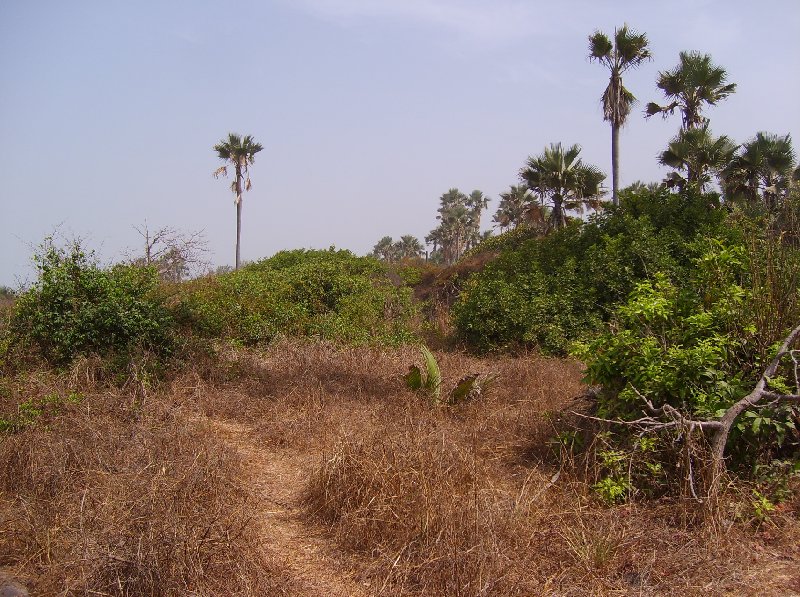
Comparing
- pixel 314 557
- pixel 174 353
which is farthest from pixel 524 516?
pixel 174 353

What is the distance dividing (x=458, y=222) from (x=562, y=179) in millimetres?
34546

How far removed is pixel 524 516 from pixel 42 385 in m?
6.06

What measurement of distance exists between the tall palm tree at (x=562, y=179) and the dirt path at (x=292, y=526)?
16584 millimetres

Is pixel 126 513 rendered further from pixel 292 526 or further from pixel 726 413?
pixel 726 413

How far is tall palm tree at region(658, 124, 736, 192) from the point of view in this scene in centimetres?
1934

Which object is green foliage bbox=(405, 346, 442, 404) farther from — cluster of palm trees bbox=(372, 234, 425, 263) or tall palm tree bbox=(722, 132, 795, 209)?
cluster of palm trees bbox=(372, 234, 425, 263)

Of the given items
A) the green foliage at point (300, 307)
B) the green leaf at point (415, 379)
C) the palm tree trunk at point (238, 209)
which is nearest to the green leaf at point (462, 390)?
the green leaf at point (415, 379)

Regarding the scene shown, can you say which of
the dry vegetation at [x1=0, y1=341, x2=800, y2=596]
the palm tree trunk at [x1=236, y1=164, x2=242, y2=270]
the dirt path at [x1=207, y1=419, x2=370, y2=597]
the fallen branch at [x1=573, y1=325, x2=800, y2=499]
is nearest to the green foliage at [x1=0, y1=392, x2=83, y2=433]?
the dry vegetation at [x1=0, y1=341, x2=800, y2=596]

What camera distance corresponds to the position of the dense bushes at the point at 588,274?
43.4 ft

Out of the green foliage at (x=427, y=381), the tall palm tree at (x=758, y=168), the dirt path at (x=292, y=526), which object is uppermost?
the tall palm tree at (x=758, y=168)

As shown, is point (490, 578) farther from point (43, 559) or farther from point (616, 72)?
point (616, 72)

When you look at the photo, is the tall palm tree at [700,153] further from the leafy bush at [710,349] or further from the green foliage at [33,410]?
the green foliage at [33,410]

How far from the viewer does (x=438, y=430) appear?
6438mm

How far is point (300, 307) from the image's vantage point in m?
14.7
